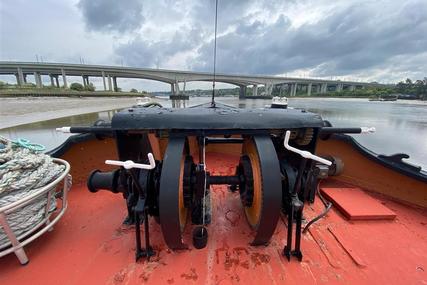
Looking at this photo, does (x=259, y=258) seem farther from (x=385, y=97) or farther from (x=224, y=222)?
(x=385, y=97)

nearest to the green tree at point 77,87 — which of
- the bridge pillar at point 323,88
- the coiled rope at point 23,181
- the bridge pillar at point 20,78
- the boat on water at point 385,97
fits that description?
the bridge pillar at point 20,78

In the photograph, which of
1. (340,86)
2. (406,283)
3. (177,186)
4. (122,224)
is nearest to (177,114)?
(177,186)

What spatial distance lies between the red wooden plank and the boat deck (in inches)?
2.7

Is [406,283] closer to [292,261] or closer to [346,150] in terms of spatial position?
[292,261]

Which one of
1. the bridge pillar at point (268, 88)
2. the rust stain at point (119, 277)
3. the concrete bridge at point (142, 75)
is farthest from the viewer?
the bridge pillar at point (268, 88)

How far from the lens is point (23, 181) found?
1468 millimetres

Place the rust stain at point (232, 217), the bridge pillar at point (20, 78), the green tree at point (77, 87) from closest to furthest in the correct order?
the rust stain at point (232, 217) → the bridge pillar at point (20, 78) → the green tree at point (77, 87)

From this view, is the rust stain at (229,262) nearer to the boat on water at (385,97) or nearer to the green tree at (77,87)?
the green tree at (77,87)

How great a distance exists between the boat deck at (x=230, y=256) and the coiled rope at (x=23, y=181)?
295 millimetres

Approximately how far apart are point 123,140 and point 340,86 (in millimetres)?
53218

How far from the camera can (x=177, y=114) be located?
128 centimetres

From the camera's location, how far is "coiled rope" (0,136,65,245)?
1.41 meters

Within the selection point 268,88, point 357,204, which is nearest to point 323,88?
point 268,88

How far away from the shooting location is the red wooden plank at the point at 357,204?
1999 millimetres
